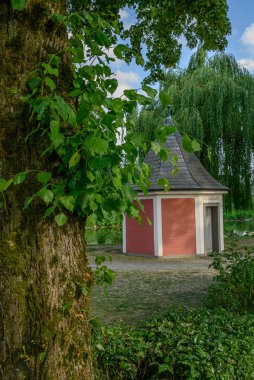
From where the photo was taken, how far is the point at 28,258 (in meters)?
2.64

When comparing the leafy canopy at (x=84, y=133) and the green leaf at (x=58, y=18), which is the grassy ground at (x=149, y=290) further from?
the green leaf at (x=58, y=18)

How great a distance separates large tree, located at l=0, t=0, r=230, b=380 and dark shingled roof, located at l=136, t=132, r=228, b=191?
13220 mm

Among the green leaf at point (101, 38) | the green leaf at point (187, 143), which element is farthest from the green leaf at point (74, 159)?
the green leaf at point (101, 38)

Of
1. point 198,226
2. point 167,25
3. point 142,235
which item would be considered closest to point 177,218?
point 198,226

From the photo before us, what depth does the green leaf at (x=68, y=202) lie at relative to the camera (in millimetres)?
2445

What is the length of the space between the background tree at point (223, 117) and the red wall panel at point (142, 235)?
14.3 feet

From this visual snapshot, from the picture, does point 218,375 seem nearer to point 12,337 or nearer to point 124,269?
point 12,337

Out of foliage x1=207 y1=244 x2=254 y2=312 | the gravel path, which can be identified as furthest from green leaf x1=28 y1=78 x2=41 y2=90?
the gravel path

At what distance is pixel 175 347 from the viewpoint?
3656 mm

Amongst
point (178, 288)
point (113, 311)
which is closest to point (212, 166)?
point (178, 288)

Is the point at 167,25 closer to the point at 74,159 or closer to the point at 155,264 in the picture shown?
the point at 74,159

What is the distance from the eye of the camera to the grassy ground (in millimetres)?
8047

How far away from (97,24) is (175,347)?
8.57 ft

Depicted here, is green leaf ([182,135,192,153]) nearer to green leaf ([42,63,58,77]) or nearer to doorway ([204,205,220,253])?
green leaf ([42,63,58,77])
